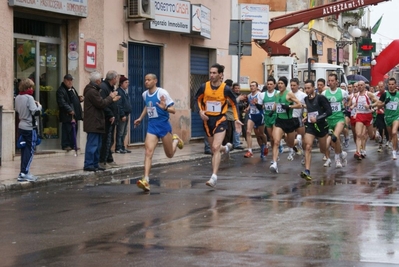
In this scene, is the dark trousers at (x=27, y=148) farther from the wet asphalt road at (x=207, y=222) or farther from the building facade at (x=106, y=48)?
the building facade at (x=106, y=48)

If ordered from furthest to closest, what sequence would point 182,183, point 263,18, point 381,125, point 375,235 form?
point 263,18, point 381,125, point 182,183, point 375,235

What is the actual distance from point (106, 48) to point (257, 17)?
10.4 meters

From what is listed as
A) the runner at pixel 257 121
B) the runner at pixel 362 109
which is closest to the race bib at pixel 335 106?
the runner at pixel 257 121

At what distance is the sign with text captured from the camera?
100 ft

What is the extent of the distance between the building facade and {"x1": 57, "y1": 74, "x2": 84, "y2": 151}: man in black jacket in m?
0.38

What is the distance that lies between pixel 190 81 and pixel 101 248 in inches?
737

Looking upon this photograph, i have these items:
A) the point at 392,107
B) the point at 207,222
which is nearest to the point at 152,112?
the point at 207,222

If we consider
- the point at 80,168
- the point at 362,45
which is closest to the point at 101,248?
the point at 80,168

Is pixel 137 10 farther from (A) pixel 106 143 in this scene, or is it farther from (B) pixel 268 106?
(A) pixel 106 143

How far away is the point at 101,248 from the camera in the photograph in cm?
833

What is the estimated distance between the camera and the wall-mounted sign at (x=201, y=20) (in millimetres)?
25438

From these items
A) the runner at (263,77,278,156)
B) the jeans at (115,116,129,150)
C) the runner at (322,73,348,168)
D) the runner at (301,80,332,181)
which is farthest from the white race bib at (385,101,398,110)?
the jeans at (115,116,129,150)

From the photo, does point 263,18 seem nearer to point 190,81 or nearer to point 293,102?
point 190,81

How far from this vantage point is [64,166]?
17.0 m
